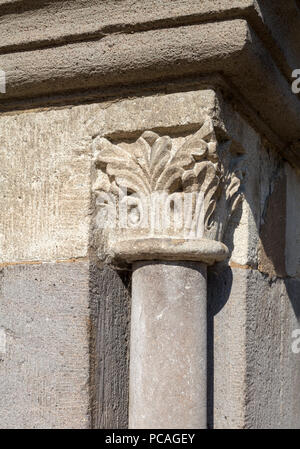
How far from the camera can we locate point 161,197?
178 cm

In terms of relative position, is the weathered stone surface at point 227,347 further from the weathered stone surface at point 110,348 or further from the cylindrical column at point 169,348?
the weathered stone surface at point 110,348

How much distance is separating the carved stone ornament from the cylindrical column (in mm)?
67

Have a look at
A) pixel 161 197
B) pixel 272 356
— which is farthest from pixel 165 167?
pixel 272 356

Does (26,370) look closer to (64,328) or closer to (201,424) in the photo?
(64,328)

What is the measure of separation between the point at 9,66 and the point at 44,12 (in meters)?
0.18

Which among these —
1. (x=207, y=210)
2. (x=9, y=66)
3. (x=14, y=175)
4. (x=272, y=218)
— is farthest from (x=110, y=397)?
(x=9, y=66)

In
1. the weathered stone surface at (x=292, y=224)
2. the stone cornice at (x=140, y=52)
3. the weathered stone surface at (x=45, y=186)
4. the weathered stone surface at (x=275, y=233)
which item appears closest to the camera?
the stone cornice at (x=140, y=52)

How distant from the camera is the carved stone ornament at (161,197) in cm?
175

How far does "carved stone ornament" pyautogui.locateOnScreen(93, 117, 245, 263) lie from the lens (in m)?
1.75

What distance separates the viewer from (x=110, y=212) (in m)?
1.84

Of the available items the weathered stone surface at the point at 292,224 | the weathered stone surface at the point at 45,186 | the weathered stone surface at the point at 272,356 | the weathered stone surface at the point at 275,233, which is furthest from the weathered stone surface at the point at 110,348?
the weathered stone surface at the point at 292,224

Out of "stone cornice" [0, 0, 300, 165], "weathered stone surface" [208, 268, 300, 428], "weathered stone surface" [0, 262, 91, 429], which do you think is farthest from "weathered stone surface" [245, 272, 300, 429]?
"stone cornice" [0, 0, 300, 165]

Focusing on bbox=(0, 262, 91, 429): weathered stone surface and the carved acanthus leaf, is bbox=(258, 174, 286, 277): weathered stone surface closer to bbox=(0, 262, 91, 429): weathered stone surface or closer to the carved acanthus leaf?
the carved acanthus leaf

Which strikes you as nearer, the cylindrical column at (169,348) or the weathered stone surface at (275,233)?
the cylindrical column at (169,348)
